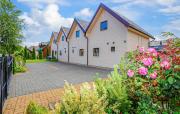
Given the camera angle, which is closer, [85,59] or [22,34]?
A: [22,34]

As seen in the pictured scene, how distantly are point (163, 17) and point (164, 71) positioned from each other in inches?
424

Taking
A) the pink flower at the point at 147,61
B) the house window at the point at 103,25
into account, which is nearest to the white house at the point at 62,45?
the house window at the point at 103,25

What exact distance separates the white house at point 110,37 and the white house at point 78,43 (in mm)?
1456

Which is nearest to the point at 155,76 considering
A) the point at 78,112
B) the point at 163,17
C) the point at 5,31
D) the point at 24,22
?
the point at 78,112

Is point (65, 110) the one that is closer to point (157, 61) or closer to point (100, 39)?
point (157, 61)

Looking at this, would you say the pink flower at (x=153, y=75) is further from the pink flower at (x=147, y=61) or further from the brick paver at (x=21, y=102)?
the brick paver at (x=21, y=102)

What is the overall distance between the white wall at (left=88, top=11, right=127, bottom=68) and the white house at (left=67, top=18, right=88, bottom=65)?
5.35 feet

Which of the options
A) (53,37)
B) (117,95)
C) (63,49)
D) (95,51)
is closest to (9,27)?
(95,51)

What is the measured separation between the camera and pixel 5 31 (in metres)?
20.0

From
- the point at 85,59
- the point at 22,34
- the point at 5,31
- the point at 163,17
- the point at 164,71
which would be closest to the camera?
the point at 164,71

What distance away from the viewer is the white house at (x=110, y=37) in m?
17.5

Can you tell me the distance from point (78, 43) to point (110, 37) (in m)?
7.28

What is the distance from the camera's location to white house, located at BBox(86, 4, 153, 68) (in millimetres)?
17484

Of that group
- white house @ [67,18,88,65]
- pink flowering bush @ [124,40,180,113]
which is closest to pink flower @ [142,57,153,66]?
pink flowering bush @ [124,40,180,113]
